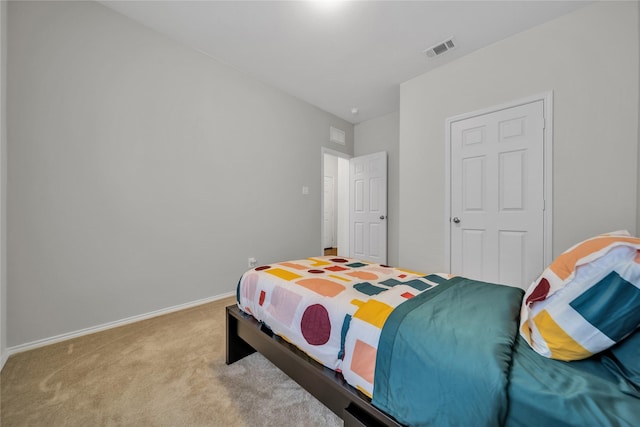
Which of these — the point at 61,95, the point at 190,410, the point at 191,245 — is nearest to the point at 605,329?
the point at 190,410

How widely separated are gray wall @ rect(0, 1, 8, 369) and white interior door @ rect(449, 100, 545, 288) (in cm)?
381

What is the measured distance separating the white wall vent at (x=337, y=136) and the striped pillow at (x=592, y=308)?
3.90 meters

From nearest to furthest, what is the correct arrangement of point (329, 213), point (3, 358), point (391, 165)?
point (3, 358) → point (391, 165) → point (329, 213)

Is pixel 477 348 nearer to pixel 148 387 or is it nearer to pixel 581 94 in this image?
pixel 148 387

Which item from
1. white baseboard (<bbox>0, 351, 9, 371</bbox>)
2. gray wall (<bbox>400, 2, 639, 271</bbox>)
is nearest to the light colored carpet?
white baseboard (<bbox>0, 351, 9, 371</bbox>)

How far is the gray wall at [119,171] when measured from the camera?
179cm

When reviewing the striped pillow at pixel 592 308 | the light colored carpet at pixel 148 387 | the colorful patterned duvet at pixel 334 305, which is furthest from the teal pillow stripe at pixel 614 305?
the light colored carpet at pixel 148 387

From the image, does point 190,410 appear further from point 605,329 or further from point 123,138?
point 123,138

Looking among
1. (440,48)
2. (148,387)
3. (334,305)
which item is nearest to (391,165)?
(440,48)

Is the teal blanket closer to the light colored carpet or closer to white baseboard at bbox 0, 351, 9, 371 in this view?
the light colored carpet

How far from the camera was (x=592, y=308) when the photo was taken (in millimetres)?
682

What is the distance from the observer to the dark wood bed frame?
2.94 feet

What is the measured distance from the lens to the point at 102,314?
208 centimetres

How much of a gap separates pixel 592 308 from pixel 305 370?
1.06 m
